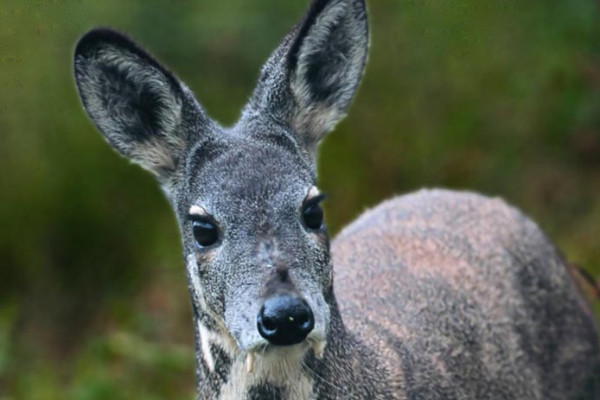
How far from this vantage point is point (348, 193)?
Result: 1125 cm

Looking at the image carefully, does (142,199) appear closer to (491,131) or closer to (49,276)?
(49,276)

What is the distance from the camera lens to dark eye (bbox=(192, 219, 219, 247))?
5.36 m

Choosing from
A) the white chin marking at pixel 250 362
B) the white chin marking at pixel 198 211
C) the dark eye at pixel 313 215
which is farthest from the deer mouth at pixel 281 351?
the white chin marking at pixel 198 211

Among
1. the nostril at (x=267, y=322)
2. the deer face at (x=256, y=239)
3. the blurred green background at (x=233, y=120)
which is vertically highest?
the blurred green background at (x=233, y=120)

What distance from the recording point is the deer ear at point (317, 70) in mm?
5777

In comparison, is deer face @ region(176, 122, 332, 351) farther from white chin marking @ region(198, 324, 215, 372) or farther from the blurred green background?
the blurred green background

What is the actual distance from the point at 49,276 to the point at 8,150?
A: 41.8 inches

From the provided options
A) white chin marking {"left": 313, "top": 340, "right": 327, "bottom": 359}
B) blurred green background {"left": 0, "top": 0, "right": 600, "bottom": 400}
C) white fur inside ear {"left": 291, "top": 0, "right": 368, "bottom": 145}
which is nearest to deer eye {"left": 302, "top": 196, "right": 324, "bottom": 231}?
white chin marking {"left": 313, "top": 340, "right": 327, "bottom": 359}

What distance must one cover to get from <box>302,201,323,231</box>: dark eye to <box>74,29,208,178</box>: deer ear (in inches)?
27.9

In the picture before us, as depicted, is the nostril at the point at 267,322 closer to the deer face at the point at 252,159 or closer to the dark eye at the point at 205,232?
the deer face at the point at 252,159

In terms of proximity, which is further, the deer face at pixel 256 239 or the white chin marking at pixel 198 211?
the white chin marking at pixel 198 211

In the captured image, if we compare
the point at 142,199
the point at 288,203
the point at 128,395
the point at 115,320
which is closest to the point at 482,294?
the point at 288,203

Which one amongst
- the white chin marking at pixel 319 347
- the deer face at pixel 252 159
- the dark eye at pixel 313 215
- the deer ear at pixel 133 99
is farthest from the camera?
the deer ear at pixel 133 99

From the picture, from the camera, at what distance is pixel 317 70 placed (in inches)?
236
